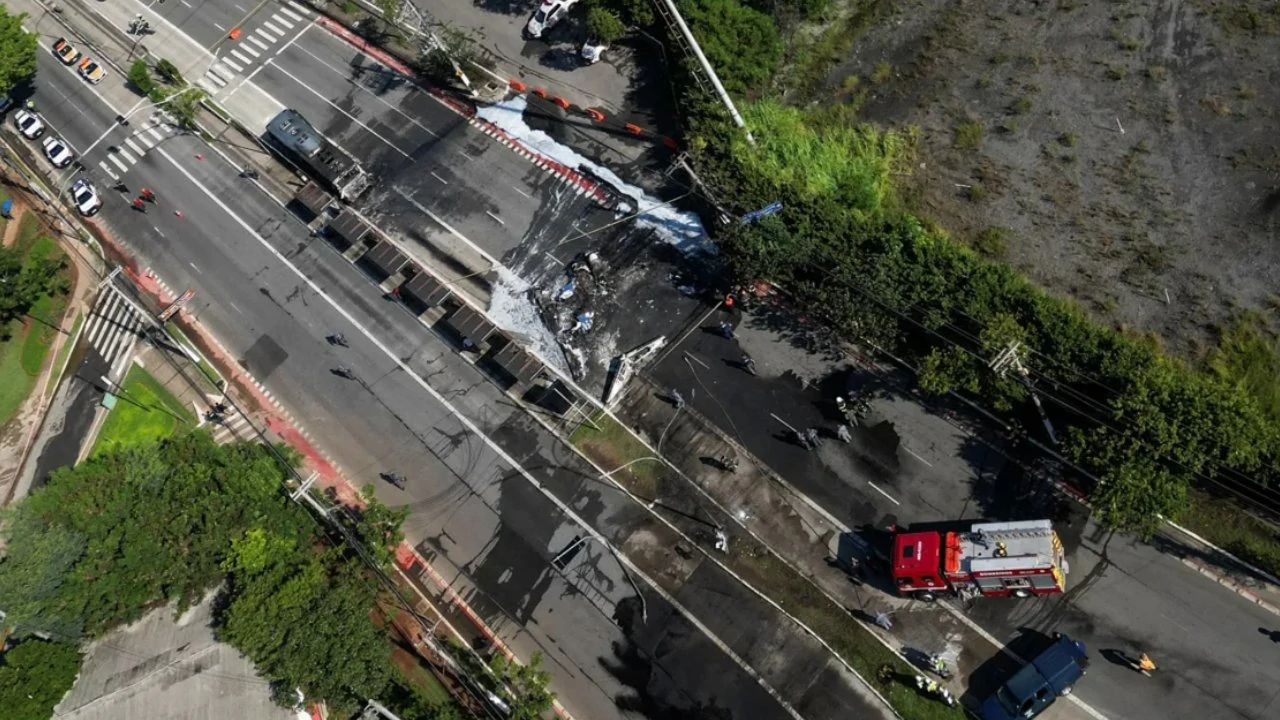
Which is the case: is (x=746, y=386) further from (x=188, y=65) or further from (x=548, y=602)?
(x=188, y=65)

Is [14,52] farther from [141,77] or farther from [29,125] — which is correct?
[141,77]

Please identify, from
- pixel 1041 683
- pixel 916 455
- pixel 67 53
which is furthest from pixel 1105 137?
pixel 67 53

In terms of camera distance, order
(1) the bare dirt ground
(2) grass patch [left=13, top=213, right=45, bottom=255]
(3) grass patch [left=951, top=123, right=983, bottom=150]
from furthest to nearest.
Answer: (2) grass patch [left=13, top=213, right=45, bottom=255] < (3) grass patch [left=951, top=123, right=983, bottom=150] < (1) the bare dirt ground

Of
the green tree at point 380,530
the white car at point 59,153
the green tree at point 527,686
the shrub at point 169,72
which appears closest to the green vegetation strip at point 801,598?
the green tree at point 527,686

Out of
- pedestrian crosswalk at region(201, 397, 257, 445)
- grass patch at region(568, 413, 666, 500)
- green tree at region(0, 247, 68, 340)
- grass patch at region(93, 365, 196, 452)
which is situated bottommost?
grass patch at region(568, 413, 666, 500)

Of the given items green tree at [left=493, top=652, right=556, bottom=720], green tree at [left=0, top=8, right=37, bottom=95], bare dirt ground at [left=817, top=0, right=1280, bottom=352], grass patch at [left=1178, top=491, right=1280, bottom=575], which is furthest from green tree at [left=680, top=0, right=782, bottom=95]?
green tree at [left=0, top=8, right=37, bottom=95]

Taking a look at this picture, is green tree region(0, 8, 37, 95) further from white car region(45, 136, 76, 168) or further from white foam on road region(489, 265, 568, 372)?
white foam on road region(489, 265, 568, 372)

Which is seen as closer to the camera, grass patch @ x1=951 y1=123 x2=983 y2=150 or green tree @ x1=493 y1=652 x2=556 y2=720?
green tree @ x1=493 y1=652 x2=556 y2=720
